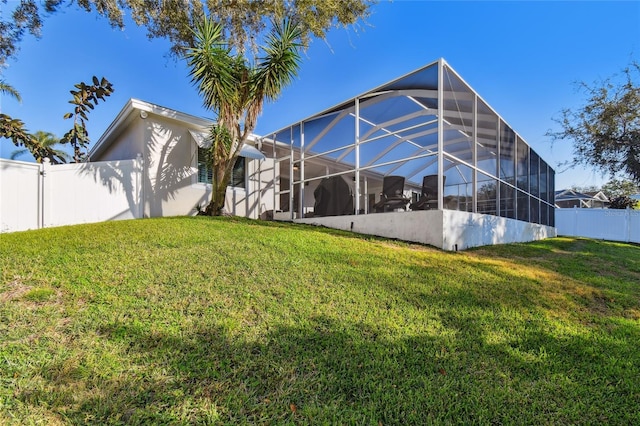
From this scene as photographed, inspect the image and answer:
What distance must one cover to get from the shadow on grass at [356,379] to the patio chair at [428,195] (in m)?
5.38

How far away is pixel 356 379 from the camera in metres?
2.35

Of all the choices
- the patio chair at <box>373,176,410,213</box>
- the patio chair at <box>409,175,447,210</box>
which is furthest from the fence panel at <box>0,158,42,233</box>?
the patio chair at <box>409,175,447,210</box>

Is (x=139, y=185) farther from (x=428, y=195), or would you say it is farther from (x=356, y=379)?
(x=356, y=379)

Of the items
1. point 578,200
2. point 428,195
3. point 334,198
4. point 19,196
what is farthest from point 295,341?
point 578,200

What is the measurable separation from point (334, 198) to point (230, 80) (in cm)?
509

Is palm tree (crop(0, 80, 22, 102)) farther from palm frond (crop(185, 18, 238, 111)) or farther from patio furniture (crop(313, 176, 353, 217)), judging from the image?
patio furniture (crop(313, 176, 353, 217))

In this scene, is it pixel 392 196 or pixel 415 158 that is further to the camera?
pixel 392 196

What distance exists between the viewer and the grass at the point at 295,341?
2.04m

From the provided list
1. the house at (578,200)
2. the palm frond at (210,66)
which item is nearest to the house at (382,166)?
the palm frond at (210,66)

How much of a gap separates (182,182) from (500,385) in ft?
36.4

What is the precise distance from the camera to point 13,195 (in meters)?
7.39

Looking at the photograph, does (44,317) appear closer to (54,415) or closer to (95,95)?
(54,415)

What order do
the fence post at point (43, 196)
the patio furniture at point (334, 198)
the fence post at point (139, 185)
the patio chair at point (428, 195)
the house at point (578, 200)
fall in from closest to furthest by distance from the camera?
1. the fence post at point (43, 196)
2. the patio chair at point (428, 195)
3. the patio furniture at point (334, 198)
4. the fence post at point (139, 185)
5. the house at point (578, 200)

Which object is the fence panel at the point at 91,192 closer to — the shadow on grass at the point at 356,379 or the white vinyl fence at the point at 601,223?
the shadow on grass at the point at 356,379
